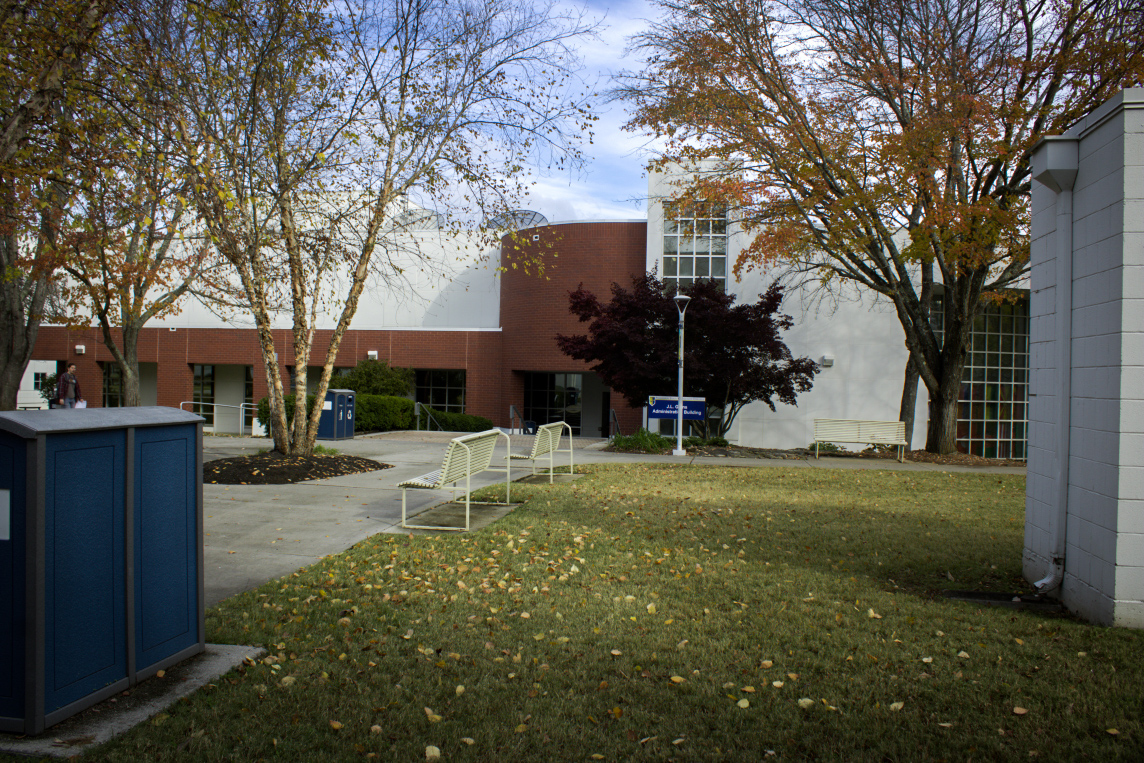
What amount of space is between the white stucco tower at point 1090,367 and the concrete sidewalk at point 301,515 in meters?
5.50

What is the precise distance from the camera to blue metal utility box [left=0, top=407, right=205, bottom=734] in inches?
116

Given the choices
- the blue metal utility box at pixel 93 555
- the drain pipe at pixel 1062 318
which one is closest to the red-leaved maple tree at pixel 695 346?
the drain pipe at pixel 1062 318

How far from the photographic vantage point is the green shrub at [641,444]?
17.8 m

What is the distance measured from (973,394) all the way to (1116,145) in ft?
75.9

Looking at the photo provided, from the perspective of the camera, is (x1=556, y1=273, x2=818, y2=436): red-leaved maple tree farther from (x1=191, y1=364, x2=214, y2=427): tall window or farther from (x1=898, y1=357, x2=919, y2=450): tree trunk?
(x1=191, y1=364, x2=214, y2=427): tall window

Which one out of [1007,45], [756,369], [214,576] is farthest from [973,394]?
[214,576]

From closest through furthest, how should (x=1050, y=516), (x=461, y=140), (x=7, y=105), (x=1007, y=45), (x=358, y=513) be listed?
(x=1050, y=516) < (x=358, y=513) < (x=7, y=105) < (x=461, y=140) < (x=1007, y=45)

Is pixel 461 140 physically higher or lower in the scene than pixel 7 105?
higher

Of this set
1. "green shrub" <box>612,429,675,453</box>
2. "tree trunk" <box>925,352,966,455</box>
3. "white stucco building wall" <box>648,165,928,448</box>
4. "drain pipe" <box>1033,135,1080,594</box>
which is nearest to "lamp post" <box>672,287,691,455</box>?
"green shrub" <box>612,429,675,453</box>

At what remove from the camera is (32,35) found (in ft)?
25.5

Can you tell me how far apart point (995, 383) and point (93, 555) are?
2754 cm

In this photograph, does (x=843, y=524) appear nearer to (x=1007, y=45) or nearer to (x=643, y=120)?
(x=643, y=120)

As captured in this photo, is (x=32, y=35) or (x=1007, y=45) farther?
(x=1007, y=45)

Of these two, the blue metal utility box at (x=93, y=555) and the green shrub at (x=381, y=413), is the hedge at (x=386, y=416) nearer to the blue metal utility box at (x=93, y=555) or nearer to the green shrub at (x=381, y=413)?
the green shrub at (x=381, y=413)
